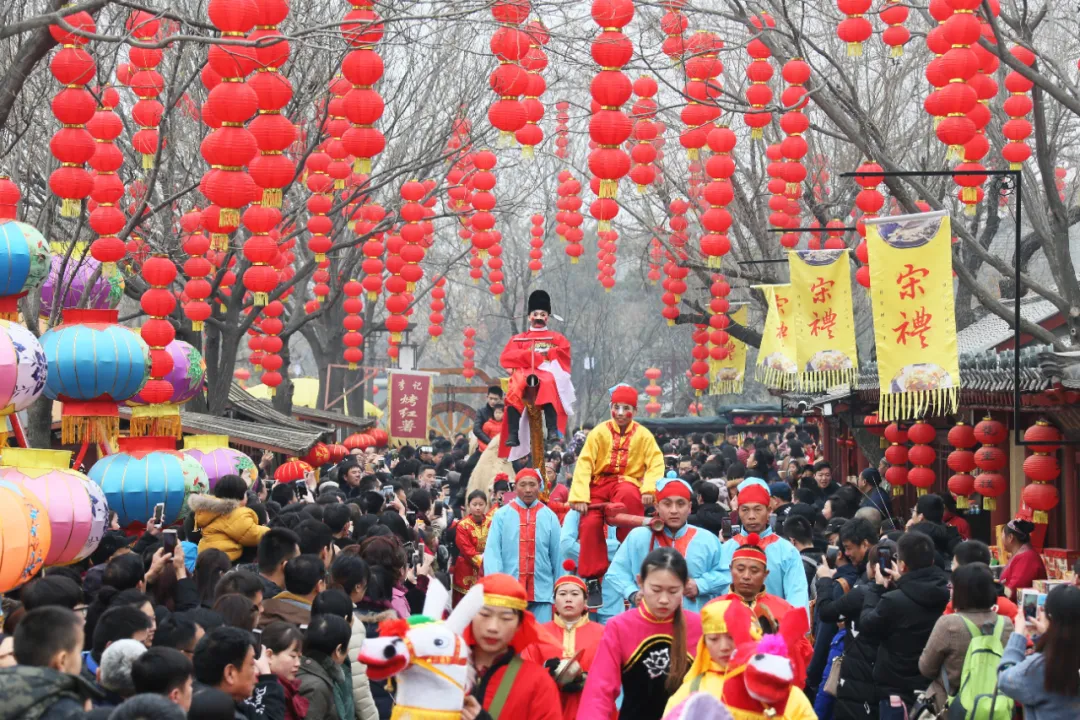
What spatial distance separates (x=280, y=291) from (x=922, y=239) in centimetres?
1305

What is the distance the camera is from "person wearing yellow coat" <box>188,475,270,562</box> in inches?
405

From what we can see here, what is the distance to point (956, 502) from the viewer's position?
17.1 meters

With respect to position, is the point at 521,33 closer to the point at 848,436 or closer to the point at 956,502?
the point at 956,502

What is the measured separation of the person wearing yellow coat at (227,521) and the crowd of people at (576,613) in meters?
0.02

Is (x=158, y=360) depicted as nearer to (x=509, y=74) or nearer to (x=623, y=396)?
(x=509, y=74)

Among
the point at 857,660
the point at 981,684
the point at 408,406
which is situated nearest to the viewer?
the point at 981,684

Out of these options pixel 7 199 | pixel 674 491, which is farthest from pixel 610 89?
pixel 674 491

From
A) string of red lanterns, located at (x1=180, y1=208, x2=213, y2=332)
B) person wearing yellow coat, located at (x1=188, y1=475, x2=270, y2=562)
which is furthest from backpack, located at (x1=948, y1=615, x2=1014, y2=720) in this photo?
string of red lanterns, located at (x1=180, y1=208, x2=213, y2=332)

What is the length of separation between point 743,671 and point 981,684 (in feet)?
7.54

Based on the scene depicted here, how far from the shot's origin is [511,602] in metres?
6.26

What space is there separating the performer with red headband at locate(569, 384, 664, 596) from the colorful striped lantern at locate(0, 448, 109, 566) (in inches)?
138

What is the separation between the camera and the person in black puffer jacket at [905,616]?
330 inches

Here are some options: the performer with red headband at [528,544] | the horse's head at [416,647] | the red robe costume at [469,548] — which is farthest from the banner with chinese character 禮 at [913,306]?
the horse's head at [416,647]

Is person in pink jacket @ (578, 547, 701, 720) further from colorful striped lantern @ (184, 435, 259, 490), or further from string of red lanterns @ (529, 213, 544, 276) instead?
string of red lanterns @ (529, 213, 544, 276)
